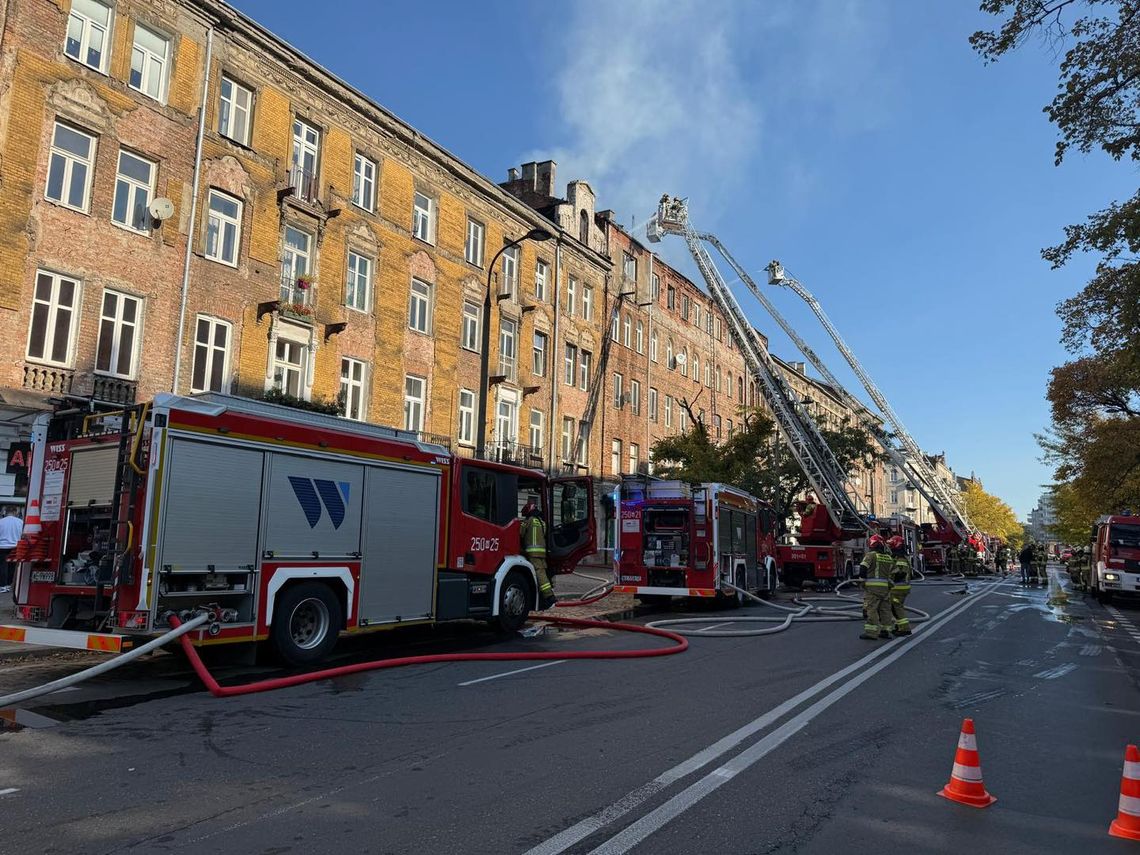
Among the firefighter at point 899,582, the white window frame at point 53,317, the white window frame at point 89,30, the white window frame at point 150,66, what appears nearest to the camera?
the firefighter at point 899,582

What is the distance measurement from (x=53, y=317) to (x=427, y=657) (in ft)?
40.8

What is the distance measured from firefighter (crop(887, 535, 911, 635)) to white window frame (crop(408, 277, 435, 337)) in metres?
16.8

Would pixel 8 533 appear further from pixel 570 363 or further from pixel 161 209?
pixel 570 363

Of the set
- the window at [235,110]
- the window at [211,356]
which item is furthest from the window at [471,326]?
the window at [211,356]

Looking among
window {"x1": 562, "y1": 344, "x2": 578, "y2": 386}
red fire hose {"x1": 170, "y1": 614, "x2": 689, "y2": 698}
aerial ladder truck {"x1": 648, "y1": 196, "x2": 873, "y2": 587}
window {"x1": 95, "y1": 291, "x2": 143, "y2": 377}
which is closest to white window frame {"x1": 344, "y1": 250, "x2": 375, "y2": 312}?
window {"x1": 95, "y1": 291, "x2": 143, "y2": 377}

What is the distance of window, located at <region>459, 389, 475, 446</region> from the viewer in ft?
90.0

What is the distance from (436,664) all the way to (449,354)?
718 inches

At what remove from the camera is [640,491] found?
57.3 ft

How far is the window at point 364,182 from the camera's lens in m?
23.8

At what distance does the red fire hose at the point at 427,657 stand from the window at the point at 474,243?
1737 cm

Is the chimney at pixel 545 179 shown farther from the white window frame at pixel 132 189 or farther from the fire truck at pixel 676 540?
the fire truck at pixel 676 540

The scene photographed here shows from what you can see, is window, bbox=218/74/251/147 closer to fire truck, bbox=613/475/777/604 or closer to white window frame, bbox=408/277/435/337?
white window frame, bbox=408/277/435/337

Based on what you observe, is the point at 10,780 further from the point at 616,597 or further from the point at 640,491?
the point at 616,597

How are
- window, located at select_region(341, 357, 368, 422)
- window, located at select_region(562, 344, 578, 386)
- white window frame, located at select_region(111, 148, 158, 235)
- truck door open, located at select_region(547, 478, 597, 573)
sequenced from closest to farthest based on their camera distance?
truck door open, located at select_region(547, 478, 597, 573) → white window frame, located at select_region(111, 148, 158, 235) → window, located at select_region(341, 357, 368, 422) → window, located at select_region(562, 344, 578, 386)
